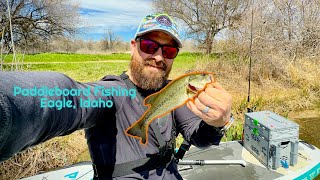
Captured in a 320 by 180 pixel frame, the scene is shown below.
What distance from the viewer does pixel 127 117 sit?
1.95 metres

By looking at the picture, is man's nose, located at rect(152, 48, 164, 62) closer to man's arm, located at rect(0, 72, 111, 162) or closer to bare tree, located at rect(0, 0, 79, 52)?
man's arm, located at rect(0, 72, 111, 162)

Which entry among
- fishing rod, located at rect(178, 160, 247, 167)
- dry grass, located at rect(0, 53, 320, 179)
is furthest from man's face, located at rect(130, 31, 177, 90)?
dry grass, located at rect(0, 53, 320, 179)

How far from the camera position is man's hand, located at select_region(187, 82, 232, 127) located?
1.56 metres

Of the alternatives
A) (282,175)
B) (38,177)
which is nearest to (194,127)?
(282,175)

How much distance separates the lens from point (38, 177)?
3.90 metres

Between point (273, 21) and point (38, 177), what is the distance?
14.0 meters

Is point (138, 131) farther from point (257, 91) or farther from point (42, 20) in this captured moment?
point (42, 20)

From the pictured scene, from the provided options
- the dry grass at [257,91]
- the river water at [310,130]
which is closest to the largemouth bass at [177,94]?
the dry grass at [257,91]

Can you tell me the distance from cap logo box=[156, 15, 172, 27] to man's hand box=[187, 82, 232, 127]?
846 mm

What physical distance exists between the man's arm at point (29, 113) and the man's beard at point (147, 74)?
2.68 ft

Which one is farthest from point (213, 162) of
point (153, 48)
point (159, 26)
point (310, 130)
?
point (310, 130)

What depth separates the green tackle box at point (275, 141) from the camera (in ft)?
13.9

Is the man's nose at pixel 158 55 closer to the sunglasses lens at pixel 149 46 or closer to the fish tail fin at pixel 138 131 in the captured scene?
the sunglasses lens at pixel 149 46

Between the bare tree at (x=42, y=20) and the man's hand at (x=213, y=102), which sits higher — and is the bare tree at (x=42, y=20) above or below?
above
